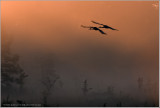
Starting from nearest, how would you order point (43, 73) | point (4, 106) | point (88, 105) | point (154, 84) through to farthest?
point (4, 106), point (88, 105), point (43, 73), point (154, 84)

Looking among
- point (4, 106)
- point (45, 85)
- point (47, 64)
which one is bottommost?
point (4, 106)

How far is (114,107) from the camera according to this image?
28109 millimetres

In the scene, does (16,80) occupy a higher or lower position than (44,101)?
higher

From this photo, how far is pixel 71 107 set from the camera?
87.8 ft

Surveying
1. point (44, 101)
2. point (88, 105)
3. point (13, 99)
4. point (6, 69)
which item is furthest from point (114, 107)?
point (6, 69)

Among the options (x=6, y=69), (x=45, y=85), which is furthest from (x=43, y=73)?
(x=6, y=69)

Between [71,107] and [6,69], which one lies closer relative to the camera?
[71,107]

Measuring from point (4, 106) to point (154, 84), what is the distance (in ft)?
63.5

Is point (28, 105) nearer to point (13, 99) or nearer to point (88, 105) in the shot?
point (13, 99)

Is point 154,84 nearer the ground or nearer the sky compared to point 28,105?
nearer the sky

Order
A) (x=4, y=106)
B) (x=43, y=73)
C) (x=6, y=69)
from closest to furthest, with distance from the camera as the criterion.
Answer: (x=4, y=106)
(x=6, y=69)
(x=43, y=73)

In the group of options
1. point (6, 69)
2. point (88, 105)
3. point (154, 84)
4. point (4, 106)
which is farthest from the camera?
point (154, 84)

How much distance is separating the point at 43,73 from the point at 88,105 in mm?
7901

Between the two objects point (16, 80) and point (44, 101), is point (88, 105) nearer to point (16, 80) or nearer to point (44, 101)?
point (44, 101)
